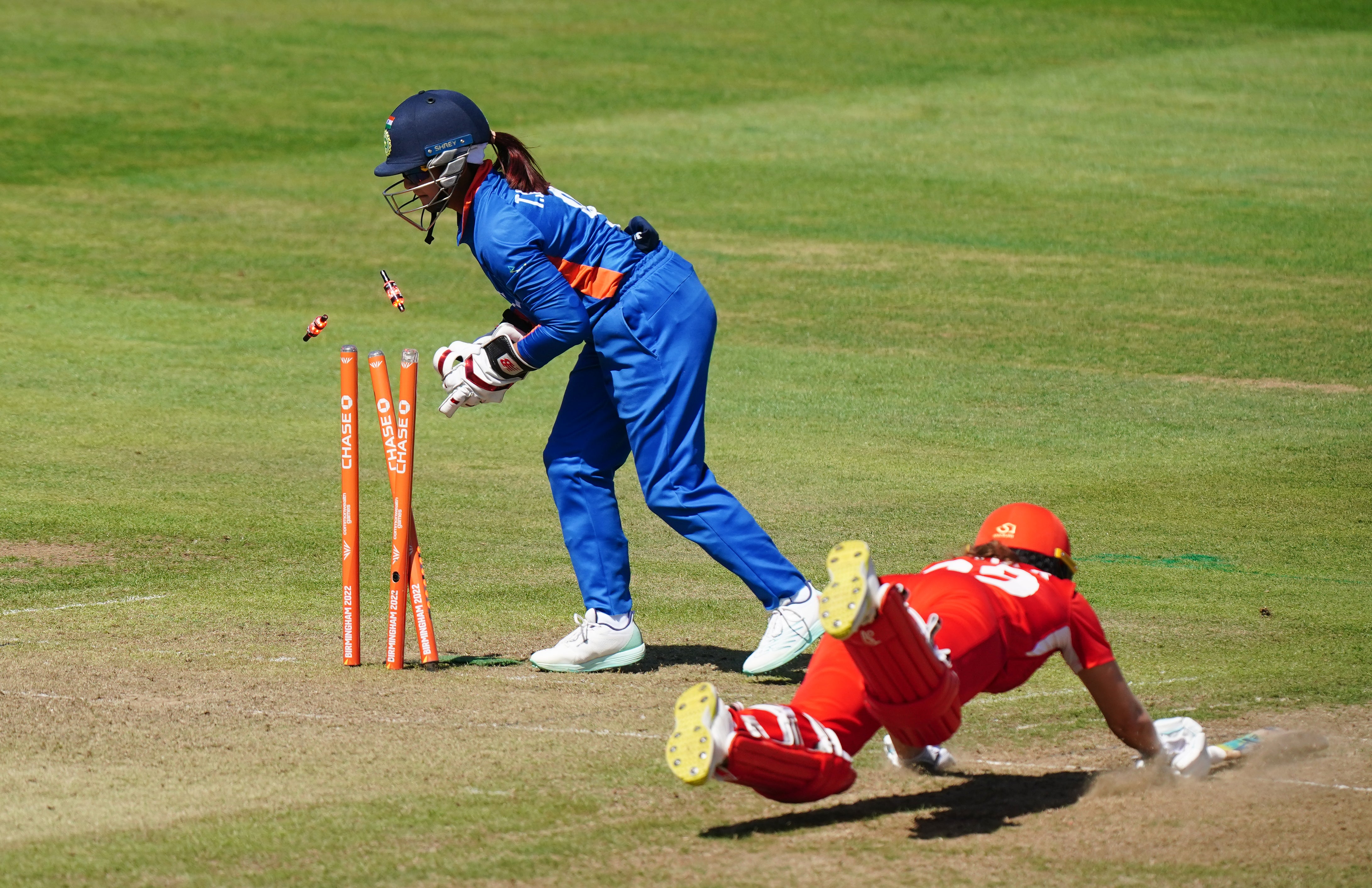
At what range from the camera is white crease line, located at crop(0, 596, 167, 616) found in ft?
26.8

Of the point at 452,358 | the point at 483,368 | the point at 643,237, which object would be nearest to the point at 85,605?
the point at 452,358

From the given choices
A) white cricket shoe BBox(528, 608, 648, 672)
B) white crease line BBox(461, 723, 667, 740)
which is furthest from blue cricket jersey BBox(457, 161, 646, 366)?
white crease line BBox(461, 723, 667, 740)

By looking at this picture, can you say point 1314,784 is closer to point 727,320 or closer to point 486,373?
point 486,373

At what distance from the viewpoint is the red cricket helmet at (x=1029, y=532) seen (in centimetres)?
579

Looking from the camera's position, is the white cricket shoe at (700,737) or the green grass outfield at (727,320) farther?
the green grass outfield at (727,320)

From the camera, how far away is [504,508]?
35.2 feet

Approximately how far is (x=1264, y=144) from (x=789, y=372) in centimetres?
1352

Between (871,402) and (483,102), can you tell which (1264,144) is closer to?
(483,102)

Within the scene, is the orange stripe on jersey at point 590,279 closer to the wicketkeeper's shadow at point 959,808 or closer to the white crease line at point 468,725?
A: the white crease line at point 468,725

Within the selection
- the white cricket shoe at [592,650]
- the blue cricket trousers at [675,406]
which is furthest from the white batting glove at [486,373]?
the white cricket shoe at [592,650]

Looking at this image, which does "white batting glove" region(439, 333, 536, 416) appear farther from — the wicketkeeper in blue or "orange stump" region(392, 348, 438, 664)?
"orange stump" region(392, 348, 438, 664)

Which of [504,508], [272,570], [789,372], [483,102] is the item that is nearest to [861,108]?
[483,102]

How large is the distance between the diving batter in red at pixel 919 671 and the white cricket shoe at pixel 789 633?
0.99 meters

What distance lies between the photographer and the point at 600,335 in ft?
23.3
